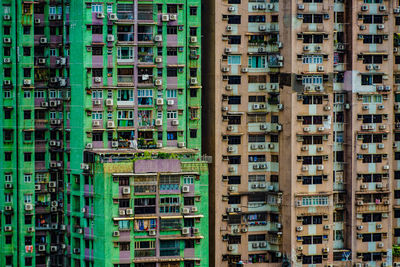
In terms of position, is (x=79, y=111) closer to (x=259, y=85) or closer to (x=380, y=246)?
(x=259, y=85)

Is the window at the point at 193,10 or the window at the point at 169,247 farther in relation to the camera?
the window at the point at 193,10

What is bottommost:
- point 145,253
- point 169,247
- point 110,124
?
point 145,253

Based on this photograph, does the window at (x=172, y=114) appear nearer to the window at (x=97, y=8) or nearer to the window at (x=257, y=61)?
the window at (x=257, y=61)

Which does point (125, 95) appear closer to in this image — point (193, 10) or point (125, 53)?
point (125, 53)

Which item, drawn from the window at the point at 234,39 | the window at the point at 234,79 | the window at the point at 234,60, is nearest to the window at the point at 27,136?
the window at the point at 234,79

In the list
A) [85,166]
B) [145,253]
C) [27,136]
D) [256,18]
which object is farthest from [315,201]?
[27,136]

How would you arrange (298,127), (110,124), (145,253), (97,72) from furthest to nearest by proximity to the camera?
(298,127) → (110,124) → (97,72) → (145,253)
